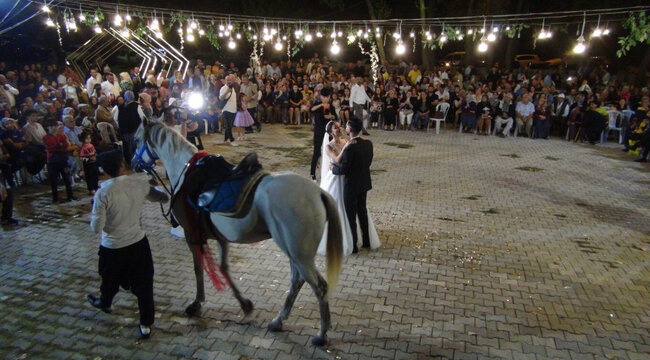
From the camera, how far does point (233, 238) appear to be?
4.09 meters

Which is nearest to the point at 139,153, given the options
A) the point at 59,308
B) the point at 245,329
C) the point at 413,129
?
the point at 59,308

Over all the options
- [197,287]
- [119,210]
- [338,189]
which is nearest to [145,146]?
[119,210]

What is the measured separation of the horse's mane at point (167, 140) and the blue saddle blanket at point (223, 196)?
572mm

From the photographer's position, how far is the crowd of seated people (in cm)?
901

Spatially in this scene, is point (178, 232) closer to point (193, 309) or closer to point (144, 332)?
point (193, 309)

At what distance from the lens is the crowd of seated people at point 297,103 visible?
A: 9008mm

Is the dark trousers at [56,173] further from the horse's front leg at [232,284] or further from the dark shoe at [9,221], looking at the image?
the horse's front leg at [232,284]

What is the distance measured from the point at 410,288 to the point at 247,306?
73.9 inches

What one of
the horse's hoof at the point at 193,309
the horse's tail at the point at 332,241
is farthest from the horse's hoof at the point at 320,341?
the horse's hoof at the point at 193,309

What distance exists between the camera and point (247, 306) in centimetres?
435

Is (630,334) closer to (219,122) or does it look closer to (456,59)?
(219,122)

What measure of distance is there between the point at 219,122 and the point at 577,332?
41.0 ft

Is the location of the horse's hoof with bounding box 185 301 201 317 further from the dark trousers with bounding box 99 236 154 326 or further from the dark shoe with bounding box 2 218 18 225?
the dark shoe with bounding box 2 218 18 225

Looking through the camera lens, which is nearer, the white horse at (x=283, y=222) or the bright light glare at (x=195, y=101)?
the white horse at (x=283, y=222)
